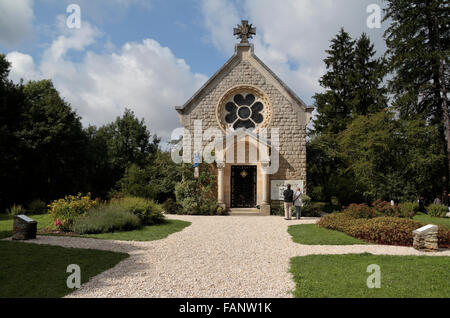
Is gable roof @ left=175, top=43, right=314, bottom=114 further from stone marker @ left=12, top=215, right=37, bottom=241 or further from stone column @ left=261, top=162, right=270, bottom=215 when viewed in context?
stone marker @ left=12, top=215, right=37, bottom=241

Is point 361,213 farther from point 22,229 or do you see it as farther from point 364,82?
point 364,82

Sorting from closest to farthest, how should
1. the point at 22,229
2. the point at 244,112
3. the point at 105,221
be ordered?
the point at 22,229 < the point at 105,221 < the point at 244,112

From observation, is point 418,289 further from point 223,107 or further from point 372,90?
point 372,90

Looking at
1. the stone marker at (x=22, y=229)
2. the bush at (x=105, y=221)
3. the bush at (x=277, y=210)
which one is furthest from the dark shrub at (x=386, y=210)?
the stone marker at (x=22, y=229)

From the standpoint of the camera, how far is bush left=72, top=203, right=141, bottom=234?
10523 mm

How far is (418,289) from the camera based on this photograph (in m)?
4.84

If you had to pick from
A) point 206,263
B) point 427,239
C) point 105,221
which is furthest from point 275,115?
point 206,263

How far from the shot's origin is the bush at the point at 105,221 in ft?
34.5

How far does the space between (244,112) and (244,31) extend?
5.53m

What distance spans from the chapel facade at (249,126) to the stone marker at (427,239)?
9.64 meters

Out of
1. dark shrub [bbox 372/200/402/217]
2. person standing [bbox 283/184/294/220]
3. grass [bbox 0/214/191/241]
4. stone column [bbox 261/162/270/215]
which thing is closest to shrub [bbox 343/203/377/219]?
dark shrub [bbox 372/200/402/217]

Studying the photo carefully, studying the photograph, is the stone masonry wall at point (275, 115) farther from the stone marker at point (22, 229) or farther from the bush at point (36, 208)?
the stone marker at point (22, 229)

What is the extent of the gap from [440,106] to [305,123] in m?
11.1

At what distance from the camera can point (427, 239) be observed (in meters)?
8.13
